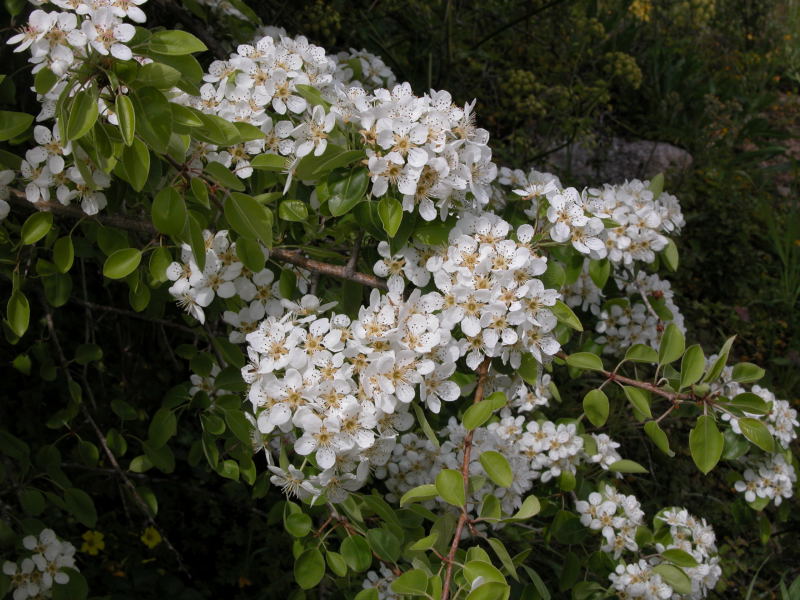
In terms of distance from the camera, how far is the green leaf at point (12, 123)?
4.20 feet

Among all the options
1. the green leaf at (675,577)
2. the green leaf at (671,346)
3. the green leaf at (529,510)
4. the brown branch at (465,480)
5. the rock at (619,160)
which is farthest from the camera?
the rock at (619,160)

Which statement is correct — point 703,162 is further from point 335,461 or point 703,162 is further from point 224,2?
point 335,461

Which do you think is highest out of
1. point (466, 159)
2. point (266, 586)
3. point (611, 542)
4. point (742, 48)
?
point (466, 159)

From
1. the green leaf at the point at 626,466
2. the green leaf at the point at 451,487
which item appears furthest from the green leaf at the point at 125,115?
the green leaf at the point at 626,466

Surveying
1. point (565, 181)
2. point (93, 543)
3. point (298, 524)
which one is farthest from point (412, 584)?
point (565, 181)

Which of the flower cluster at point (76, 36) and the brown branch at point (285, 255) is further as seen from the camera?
the brown branch at point (285, 255)

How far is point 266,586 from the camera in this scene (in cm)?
266

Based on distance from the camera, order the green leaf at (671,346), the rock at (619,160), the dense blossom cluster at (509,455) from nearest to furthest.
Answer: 1. the green leaf at (671,346)
2. the dense blossom cluster at (509,455)
3. the rock at (619,160)

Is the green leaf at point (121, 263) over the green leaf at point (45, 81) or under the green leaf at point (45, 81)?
under

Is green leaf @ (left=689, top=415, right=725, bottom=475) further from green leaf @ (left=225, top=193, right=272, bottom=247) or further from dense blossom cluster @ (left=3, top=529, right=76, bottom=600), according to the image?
dense blossom cluster @ (left=3, top=529, right=76, bottom=600)

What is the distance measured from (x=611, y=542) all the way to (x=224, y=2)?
→ 1754 millimetres

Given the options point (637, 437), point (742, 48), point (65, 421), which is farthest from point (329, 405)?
point (742, 48)

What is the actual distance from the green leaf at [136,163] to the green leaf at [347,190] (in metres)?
0.29

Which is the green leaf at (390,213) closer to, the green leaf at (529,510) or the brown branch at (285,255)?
the brown branch at (285,255)
